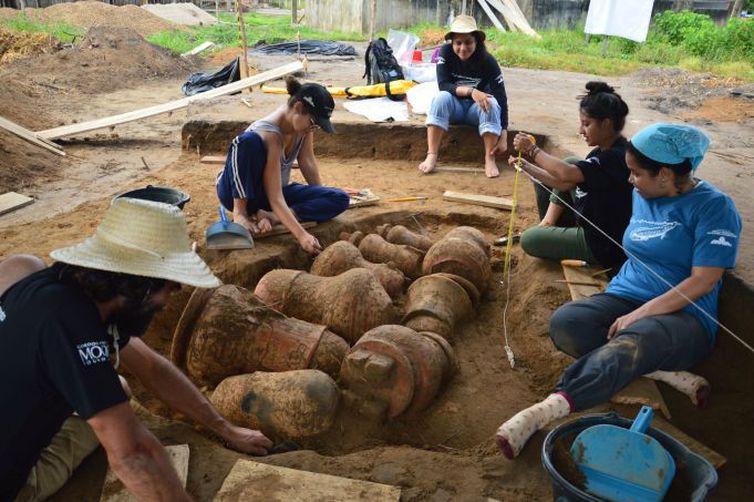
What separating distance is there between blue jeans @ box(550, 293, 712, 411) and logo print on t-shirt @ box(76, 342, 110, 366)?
6.36 feet

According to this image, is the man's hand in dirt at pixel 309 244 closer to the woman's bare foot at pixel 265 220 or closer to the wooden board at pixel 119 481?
the woman's bare foot at pixel 265 220

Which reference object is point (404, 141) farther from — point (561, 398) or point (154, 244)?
point (154, 244)

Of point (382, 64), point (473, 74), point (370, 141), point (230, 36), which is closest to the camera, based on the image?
point (473, 74)

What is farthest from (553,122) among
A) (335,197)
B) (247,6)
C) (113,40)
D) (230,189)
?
(247,6)

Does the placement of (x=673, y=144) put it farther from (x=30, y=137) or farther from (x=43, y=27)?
(x=43, y=27)

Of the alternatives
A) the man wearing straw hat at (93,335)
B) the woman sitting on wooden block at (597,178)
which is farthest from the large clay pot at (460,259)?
the man wearing straw hat at (93,335)

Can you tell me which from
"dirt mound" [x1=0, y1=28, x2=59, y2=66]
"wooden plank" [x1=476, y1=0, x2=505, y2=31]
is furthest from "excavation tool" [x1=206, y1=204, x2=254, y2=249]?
"wooden plank" [x1=476, y1=0, x2=505, y2=31]

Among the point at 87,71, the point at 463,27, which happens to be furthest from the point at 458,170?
the point at 87,71

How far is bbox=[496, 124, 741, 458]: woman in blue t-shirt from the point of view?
261 centimetres

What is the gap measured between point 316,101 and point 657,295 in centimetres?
245

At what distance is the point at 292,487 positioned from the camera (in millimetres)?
2234

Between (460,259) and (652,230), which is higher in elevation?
(652,230)

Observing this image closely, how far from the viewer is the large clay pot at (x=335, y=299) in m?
3.38

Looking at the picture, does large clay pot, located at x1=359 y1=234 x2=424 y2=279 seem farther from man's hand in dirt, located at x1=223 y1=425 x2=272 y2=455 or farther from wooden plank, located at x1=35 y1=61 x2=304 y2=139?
wooden plank, located at x1=35 y1=61 x2=304 y2=139
